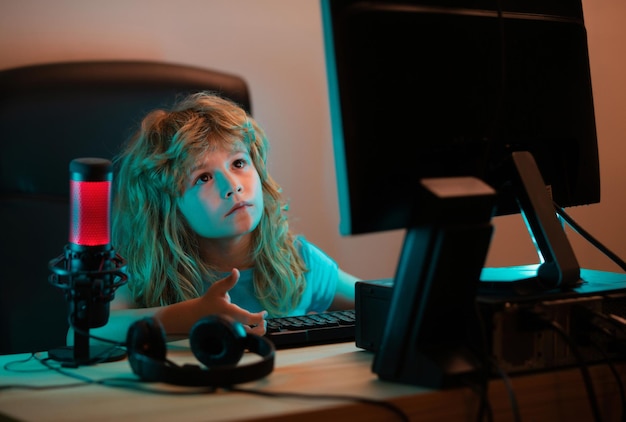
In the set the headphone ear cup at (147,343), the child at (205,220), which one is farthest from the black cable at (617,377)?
the child at (205,220)

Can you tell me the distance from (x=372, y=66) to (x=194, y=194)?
0.71 m

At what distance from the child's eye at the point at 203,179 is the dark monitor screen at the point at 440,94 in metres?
0.64

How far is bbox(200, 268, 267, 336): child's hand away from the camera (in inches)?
47.3

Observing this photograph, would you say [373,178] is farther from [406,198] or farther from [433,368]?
[433,368]

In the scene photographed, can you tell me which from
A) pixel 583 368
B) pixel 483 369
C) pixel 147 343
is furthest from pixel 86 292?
pixel 583 368

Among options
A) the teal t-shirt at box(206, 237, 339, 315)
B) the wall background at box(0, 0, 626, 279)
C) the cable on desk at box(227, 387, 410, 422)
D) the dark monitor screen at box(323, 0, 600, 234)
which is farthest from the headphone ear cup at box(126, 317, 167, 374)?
the wall background at box(0, 0, 626, 279)

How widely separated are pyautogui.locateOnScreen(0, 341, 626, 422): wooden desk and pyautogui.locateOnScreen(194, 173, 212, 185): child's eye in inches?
21.4

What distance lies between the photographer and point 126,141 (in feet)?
5.75

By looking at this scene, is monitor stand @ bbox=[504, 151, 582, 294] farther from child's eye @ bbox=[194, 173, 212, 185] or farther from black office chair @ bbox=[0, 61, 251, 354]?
black office chair @ bbox=[0, 61, 251, 354]

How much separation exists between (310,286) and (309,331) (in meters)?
0.59

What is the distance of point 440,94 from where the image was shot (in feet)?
3.22

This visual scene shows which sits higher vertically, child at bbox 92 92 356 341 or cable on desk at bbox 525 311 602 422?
child at bbox 92 92 356 341

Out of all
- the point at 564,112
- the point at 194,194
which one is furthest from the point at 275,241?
the point at 564,112

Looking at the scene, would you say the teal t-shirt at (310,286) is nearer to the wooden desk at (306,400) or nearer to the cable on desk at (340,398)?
the wooden desk at (306,400)
